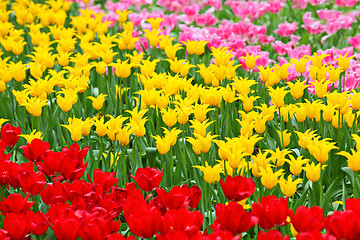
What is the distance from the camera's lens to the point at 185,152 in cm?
310

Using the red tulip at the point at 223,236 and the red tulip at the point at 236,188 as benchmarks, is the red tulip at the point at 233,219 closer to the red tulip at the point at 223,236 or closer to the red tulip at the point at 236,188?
the red tulip at the point at 223,236

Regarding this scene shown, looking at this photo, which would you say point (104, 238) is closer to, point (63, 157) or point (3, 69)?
point (63, 157)

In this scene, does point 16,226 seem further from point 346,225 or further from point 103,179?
point 346,225

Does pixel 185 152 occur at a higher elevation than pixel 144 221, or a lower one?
lower

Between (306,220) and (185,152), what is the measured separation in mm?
1366

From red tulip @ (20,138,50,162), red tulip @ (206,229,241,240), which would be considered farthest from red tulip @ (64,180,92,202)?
red tulip @ (206,229,241,240)

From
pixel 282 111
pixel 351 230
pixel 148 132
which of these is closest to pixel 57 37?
pixel 148 132

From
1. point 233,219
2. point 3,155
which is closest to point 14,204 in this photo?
point 3,155

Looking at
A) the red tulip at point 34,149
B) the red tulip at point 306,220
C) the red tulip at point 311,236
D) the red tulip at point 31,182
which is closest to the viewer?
the red tulip at point 311,236

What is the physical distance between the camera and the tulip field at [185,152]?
1848 mm

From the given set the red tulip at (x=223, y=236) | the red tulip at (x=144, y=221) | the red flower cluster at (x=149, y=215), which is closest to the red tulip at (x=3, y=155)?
the red flower cluster at (x=149, y=215)

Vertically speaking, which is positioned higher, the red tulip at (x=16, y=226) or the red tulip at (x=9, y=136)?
the red tulip at (x=16, y=226)

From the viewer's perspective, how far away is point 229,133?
11.0ft

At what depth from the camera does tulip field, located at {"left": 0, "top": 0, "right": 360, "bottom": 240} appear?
185 cm
